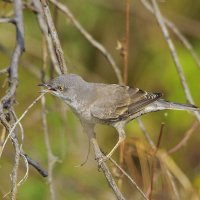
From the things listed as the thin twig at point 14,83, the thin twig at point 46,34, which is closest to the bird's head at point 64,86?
the thin twig at point 46,34

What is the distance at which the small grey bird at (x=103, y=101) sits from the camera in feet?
15.2

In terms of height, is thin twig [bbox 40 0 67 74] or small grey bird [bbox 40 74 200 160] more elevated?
thin twig [bbox 40 0 67 74]

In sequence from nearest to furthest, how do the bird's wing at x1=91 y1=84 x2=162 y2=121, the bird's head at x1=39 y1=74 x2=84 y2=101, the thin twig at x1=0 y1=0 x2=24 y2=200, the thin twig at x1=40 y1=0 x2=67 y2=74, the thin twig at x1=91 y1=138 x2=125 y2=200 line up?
the thin twig at x1=0 y1=0 x2=24 y2=200, the thin twig at x1=91 y1=138 x2=125 y2=200, the thin twig at x1=40 y1=0 x2=67 y2=74, the bird's head at x1=39 y1=74 x2=84 y2=101, the bird's wing at x1=91 y1=84 x2=162 y2=121

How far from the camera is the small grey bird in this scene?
4621 mm

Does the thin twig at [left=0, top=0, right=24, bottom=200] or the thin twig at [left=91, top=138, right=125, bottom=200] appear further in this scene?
the thin twig at [left=91, top=138, right=125, bottom=200]

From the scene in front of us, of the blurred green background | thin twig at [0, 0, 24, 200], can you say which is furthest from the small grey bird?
the blurred green background

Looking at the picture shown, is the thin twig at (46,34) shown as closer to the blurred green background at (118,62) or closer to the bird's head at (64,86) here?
the bird's head at (64,86)

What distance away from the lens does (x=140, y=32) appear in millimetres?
8555

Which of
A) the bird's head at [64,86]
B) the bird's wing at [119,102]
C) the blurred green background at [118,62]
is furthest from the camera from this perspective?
the blurred green background at [118,62]

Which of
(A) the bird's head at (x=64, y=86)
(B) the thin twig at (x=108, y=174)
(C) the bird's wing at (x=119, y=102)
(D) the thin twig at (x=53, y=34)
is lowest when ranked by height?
(B) the thin twig at (x=108, y=174)

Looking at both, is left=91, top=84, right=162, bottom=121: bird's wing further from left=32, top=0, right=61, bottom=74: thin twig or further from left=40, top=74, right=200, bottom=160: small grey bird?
left=32, top=0, right=61, bottom=74: thin twig

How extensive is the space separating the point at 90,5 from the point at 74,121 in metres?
2.14

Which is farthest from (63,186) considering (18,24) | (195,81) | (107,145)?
(18,24)

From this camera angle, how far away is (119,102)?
5258 millimetres
